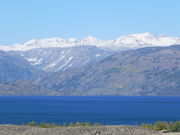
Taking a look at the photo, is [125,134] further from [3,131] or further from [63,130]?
[3,131]

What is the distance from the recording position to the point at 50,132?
95.9 m

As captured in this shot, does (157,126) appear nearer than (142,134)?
No

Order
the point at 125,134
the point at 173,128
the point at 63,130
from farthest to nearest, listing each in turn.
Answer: the point at 173,128
the point at 63,130
the point at 125,134

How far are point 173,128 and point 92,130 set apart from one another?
50.5 meters

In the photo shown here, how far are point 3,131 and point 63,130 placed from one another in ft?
42.1

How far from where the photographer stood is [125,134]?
8856 centimetres

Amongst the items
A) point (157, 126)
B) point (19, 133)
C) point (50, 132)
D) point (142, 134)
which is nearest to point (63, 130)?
point (50, 132)

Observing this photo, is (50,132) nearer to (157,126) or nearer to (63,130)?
(63,130)

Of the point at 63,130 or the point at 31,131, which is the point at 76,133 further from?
the point at 31,131

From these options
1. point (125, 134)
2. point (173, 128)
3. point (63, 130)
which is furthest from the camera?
point (173, 128)

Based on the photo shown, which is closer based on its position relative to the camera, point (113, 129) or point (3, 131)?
point (113, 129)

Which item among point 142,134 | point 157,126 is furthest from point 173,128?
point 142,134

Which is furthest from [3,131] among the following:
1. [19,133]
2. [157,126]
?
[157,126]

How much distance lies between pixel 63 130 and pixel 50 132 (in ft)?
8.45
